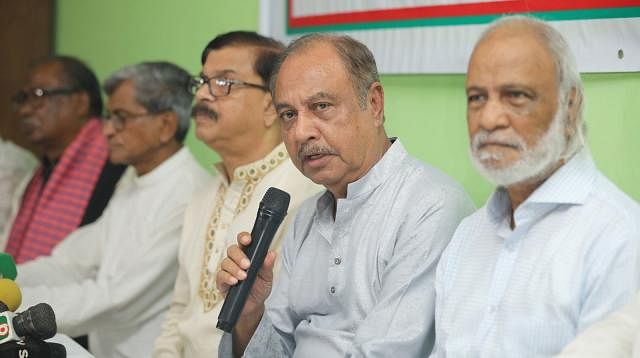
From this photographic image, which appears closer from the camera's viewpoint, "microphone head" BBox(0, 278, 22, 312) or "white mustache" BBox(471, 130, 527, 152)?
"white mustache" BBox(471, 130, 527, 152)

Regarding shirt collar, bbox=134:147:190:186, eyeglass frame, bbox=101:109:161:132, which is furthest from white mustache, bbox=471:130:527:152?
eyeglass frame, bbox=101:109:161:132

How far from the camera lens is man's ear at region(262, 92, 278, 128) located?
3.18 metres

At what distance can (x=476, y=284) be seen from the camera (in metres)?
2.08

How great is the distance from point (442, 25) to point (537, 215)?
1.00 meters

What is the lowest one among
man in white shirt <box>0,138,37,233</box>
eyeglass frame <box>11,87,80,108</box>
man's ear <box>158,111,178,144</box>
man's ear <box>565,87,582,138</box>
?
man in white shirt <box>0,138,37,233</box>

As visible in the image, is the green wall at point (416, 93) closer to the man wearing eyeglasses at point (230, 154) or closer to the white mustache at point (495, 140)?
the man wearing eyeglasses at point (230, 154)

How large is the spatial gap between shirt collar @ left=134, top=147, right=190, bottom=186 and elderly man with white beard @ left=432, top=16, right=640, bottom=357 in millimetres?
1854

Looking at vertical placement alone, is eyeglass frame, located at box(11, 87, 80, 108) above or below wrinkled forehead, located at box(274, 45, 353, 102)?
below

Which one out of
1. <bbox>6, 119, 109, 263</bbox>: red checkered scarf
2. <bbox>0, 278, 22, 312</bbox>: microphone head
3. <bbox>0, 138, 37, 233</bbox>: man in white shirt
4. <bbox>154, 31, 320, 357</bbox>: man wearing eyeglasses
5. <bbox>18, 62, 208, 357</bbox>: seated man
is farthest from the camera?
<bbox>0, 138, 37, 233</bbox>: man in white shirt

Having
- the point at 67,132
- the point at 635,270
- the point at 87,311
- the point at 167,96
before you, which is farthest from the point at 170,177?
the point at 635,270

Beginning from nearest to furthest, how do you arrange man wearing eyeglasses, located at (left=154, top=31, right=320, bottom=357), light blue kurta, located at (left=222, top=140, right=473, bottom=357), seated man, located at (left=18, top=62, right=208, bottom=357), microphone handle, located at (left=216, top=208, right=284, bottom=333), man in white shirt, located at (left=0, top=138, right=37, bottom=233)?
microphone handle, located at (left=216, top=208, right=284, bottom=333) → light blue kurta, located at (left=222, top=140, right=473, bottom=357) → man wearing eyeglasses, located at (left=154, top=31, right=320, bottom=357) → seated man, located at (left=18, top=62, right=208, bottom=357) → man in white shirt, located at (left=0, top=138, right=37, bottom=233)

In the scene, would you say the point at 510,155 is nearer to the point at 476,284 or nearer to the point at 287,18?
the point at 476,284


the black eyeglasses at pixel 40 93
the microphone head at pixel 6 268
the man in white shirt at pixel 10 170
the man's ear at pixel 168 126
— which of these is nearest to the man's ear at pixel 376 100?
the microphone head at pixel 6 268

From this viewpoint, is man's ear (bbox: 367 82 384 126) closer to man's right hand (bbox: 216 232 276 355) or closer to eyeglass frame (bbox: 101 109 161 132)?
man's right hand (bbox: 216 232 276 355)
